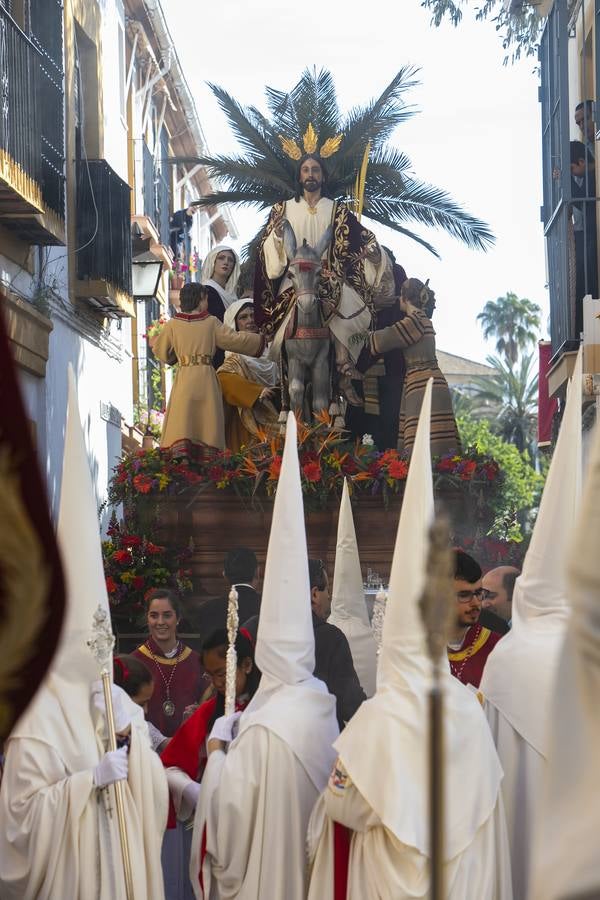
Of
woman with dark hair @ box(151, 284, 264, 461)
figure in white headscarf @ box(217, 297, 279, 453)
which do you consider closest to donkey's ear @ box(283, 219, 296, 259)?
figure in white headscarf @ box(217, 297, 279, 453)

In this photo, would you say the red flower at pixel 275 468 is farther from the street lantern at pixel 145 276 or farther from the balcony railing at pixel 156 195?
the balcony railing at pixel 156 195

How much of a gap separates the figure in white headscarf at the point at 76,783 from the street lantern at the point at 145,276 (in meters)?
10.1

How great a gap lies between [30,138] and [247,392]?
9.20 feet

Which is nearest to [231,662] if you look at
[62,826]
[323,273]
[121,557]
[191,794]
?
[191,794]

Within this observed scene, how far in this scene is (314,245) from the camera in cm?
1275

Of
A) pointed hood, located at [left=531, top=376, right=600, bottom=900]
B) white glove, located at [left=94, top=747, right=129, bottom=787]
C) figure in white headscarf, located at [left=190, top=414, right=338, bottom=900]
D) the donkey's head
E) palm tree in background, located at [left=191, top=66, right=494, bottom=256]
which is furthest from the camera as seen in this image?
palm tree in background, located at [left=191, top=66, right=494, bottom=256]

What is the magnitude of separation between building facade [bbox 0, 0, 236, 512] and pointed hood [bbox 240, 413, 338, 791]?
10.5ft

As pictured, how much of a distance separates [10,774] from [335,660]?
73.9 inches

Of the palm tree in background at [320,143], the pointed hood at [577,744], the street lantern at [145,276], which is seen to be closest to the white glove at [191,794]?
the pointed hood at [577,744]

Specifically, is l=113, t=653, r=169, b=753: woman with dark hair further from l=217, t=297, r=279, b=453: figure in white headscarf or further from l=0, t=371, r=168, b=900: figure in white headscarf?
l=217, t=297, r=279, b=453: figure in white headscarf

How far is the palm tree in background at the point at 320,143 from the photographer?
62.1 ft

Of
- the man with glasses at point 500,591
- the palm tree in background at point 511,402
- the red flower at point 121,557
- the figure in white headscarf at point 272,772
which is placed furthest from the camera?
the palm tree in background at point 511,402

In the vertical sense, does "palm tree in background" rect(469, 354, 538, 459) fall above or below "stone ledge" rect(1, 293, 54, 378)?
above

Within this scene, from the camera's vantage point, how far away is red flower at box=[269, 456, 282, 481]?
1067 cm
